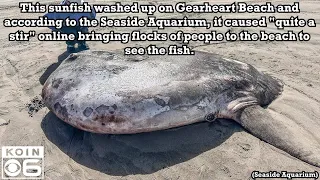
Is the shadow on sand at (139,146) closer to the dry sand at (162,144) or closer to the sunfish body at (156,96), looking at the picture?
the dry sand at (162,144)

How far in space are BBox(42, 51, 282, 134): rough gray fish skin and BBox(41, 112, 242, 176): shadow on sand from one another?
6.3 inches

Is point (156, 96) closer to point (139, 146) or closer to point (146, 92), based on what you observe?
point (146, 92)

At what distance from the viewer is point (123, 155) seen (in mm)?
4164

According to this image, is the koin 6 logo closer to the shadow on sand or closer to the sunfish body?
the shadow on sand

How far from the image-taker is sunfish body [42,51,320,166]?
4.14m

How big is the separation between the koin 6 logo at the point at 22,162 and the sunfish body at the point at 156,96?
1.91 feet

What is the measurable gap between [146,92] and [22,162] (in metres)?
1.79

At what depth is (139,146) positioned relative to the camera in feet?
13.9

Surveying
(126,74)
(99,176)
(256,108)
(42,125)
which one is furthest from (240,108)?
(42,125)

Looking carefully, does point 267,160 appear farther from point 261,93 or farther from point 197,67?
point 197,67

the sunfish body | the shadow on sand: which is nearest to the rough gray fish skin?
the sunfish body

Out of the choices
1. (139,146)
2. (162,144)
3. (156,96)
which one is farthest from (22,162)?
(156,96)

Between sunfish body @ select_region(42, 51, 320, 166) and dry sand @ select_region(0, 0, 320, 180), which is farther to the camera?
sunfish body @ select_region(42, 51, 320, 166)

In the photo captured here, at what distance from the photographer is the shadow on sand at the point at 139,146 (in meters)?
A: 4.04
